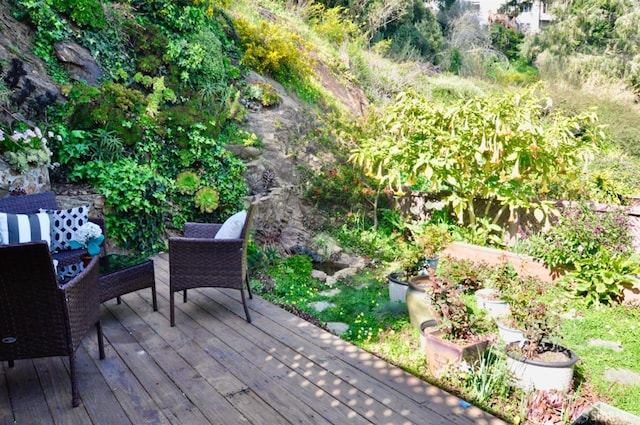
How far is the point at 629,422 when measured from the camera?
6.58 ft

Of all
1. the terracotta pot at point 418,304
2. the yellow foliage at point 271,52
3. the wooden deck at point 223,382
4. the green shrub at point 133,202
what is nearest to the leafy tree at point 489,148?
the terracotta pot at point 418,304

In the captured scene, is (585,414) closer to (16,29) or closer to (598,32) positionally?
(16,29)

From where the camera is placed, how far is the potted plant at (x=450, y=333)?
2.69 meters

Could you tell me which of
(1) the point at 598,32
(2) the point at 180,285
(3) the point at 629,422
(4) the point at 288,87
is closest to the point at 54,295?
(2) the point at 180,285

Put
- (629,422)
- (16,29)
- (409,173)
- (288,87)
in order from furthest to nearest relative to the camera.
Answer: (288,87), (16,29), (409,173), (629,422)

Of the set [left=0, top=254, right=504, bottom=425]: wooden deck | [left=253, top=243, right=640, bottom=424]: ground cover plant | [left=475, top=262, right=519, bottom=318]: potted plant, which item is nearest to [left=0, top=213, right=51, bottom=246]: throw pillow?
[left=0, top=254, right=504, bottom=425]: wooden deck

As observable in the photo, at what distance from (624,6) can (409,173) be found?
16347 millimetres

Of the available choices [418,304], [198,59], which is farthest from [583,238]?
[198,59]

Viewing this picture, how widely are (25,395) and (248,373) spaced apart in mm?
1204

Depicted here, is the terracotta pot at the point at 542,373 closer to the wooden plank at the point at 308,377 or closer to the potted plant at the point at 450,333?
the potted plant at the point at 450,333

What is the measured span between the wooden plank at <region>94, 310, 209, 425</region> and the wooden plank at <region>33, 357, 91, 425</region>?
322 millimetres

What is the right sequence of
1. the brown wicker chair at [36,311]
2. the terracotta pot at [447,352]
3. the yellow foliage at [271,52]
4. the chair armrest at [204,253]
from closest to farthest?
the brown wicker chair at [36,311], the terracotta pot at [447,352], the chair armrest at [204,253], the yellow foliage at [271,52]

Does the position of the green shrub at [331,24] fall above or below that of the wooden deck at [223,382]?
above

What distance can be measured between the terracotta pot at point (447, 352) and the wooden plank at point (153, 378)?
1.35 meters
